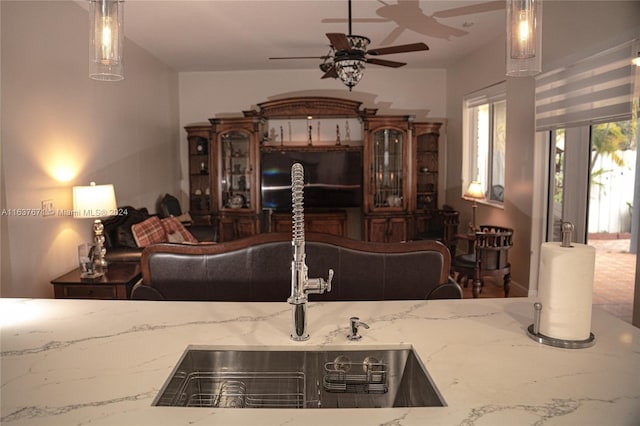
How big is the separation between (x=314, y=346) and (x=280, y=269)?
1287 millimetres

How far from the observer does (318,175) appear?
6906 mm

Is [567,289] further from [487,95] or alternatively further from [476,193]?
[487,95]

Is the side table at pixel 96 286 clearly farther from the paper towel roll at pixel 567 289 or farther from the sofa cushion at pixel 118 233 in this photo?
the paper towel roll at pixel 567 289

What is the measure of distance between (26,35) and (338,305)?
3070mm

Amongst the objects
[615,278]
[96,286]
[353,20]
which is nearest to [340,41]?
[353,20]

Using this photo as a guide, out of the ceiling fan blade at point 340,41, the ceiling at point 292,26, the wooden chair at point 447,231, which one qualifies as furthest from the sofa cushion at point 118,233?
the wooden chair at point 447,231

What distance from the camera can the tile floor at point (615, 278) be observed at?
3.95 m

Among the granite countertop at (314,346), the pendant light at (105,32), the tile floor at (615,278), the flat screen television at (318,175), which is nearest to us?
the granite countertop at (314,346)

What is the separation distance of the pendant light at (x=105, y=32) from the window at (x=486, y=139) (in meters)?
4.88

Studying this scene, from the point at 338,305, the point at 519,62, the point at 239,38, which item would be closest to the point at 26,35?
the point at 239,38

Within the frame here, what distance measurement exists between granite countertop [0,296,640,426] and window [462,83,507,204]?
4.29 metres

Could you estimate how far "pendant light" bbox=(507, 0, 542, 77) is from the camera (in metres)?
1.16

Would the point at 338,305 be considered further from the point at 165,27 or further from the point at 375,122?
the point at 375,122

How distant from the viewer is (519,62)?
1.24 m
